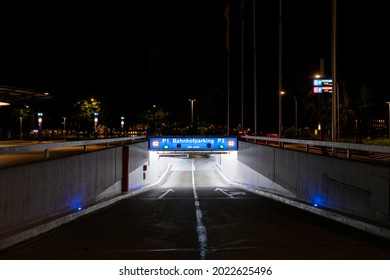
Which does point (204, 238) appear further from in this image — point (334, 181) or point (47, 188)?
point (334, 181)

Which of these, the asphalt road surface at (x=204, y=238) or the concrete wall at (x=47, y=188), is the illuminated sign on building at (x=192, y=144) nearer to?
the concrete wall at (x=47, y=188)

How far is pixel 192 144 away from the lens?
42281mm

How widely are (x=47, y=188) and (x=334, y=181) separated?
747cm

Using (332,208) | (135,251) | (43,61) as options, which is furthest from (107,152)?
(43,61)

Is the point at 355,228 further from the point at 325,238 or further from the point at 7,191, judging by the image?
the point at 7,191

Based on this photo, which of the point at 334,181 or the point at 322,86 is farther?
the point at 322,86

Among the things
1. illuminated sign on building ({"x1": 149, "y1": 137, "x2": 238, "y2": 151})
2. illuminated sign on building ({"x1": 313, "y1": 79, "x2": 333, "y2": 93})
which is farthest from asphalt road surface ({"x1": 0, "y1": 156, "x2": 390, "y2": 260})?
illuminated sign on building ({"x1": 149, "y1": 137, "x2": 238, "y2": 151})

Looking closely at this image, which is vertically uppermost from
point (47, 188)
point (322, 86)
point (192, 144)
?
point (322, 86)

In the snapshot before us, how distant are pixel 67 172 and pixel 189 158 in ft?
207

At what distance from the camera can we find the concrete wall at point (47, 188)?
30.3 ft

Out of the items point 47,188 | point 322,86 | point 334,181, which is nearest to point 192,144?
point 322,86

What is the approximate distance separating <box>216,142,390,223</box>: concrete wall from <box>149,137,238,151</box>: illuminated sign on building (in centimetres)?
1806

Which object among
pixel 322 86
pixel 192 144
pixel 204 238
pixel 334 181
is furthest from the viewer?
pixel 192 144

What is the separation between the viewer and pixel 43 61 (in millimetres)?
88875
